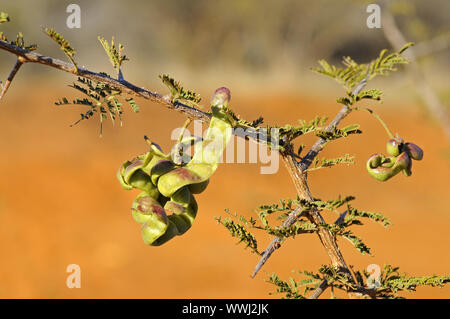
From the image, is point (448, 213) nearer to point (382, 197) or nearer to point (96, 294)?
point (382, 197)

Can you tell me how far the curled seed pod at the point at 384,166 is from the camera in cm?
126

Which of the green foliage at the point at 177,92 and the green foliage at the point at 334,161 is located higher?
the green foliage at the point at 177,92

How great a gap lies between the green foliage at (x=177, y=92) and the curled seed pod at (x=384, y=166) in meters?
0.45

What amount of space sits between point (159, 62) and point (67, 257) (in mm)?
12285

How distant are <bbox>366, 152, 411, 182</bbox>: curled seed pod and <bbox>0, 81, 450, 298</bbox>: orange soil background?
446 centimetres

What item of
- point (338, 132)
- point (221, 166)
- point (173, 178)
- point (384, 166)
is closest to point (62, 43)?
point (173, 178)

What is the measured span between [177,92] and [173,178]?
0.66 feet

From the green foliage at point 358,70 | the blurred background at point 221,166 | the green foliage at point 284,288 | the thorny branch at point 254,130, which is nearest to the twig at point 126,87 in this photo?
the thorny branch at point 254,130

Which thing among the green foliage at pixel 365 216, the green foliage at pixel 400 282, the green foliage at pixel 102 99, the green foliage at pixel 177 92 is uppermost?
the green foliage at pixel 102 99

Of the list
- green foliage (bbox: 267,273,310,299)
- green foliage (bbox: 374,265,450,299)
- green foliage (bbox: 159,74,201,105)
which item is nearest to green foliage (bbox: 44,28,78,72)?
green foliage (bbox: 159,74,201,105)

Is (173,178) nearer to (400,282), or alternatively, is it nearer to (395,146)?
(395,146)

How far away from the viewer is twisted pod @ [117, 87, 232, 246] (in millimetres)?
1190

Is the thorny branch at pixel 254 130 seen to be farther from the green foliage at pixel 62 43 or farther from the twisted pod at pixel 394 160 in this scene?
the twisted pod at pixel 394 160
